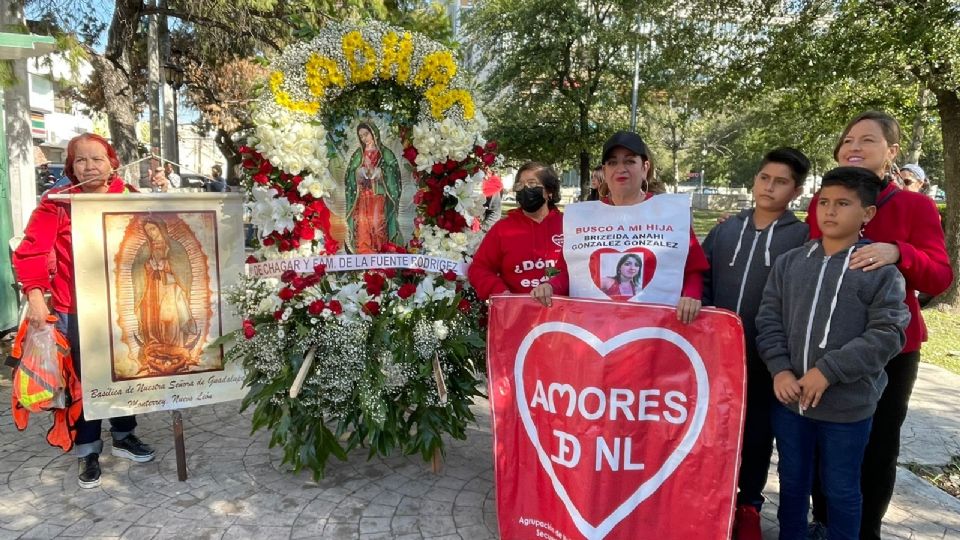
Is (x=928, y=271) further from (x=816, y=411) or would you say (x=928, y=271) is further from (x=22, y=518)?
(x=22, y=518)

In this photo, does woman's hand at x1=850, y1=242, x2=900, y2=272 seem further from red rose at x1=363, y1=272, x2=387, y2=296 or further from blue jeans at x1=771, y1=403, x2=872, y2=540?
red rose at x1=363, y1=272, x2=387, y2=296

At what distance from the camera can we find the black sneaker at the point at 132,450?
4.04 meters

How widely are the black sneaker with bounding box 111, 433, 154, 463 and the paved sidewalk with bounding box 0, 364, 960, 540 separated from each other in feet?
0.18

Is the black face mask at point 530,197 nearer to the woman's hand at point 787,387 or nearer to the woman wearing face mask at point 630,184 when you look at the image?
the woman wearing face mask at point 630,184

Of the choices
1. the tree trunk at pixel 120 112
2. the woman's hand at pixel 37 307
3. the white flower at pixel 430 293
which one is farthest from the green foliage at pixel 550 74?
the woman's hand at pixel 37 307

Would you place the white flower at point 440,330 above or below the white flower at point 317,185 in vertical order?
below

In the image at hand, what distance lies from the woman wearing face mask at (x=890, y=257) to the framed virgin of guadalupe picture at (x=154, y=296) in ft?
11.1

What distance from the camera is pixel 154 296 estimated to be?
371 centimetres

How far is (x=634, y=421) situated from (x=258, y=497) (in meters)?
2.28

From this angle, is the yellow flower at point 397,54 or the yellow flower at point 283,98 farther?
the yellow flower at point 397,54

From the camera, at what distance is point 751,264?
3.01 meters

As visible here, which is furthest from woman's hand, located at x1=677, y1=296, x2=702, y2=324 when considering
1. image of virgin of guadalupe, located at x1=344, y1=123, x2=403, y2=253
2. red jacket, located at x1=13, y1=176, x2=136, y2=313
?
red jacket, located at x1=13, y1=176, x2=136, y2=313

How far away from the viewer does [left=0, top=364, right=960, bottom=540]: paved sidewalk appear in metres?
3.28

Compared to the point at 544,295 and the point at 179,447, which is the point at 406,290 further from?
the point at 179,447
